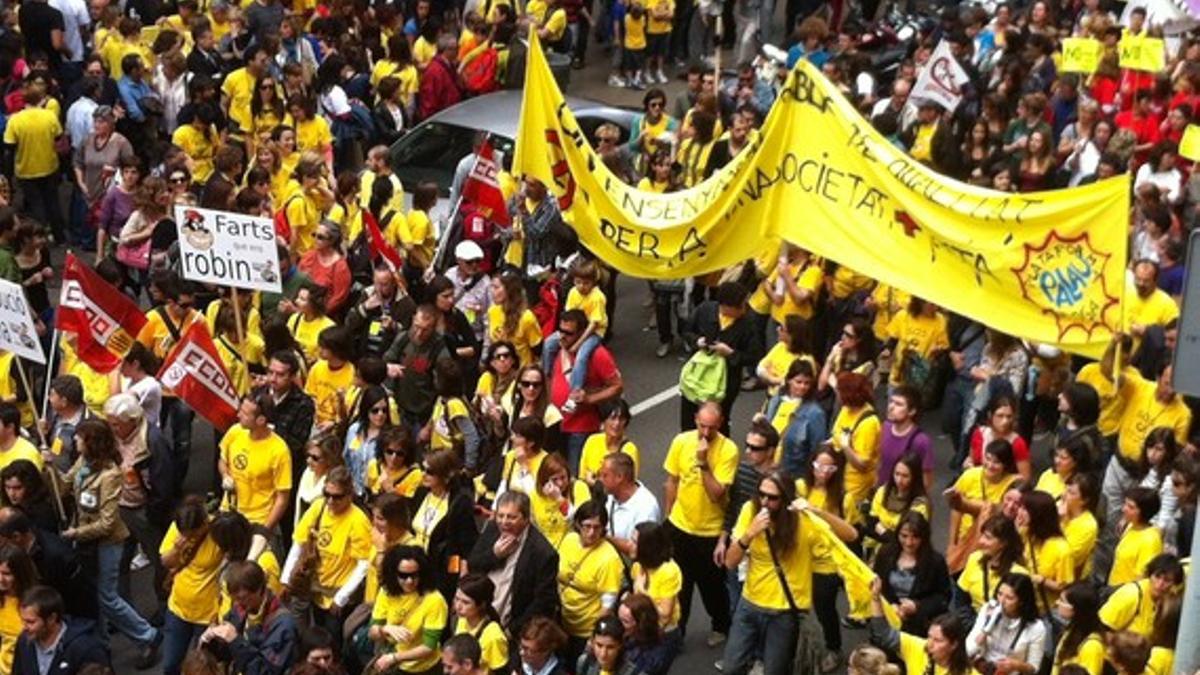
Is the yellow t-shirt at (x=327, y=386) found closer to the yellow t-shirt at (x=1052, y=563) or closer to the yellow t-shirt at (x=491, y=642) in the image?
the yellow t-shirt at (x=491, y=642)

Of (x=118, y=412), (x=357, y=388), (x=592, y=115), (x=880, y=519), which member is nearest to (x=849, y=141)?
(x=880, y=519)

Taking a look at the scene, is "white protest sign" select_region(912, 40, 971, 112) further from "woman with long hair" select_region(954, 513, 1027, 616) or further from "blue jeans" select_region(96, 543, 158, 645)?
"blue jeans" select_region(96, 543, 158, 645)

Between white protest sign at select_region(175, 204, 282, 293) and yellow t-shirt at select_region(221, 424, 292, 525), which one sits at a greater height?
white protest sign at select_region(175, 204, 282, 293)

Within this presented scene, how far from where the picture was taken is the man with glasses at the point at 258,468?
13859 millimetres

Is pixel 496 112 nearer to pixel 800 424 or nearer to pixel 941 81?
pixel 941 81

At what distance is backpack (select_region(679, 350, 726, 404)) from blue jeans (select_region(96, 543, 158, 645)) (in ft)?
12.2

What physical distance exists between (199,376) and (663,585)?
3.80 m

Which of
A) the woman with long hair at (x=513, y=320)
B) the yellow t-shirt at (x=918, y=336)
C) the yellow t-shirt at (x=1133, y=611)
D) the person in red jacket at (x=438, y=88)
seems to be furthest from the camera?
the person in red jacket at (x=438, y=88)

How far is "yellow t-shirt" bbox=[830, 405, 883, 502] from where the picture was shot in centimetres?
1390

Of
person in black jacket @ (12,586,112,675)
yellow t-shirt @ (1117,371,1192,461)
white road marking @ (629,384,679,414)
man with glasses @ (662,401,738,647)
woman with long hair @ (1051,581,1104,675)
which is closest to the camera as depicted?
woman with long hair @ (1051,581,1104,675)

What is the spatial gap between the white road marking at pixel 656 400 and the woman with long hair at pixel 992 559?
212 inches

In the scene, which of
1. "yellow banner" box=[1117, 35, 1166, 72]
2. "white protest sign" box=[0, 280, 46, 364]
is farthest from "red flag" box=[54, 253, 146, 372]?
"yellow banner" box=[1117, 35, 1166, 72]

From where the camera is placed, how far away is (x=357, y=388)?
14836 millimetres

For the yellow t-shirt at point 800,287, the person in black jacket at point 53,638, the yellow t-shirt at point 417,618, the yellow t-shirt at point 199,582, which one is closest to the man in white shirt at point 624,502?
the yellow t-shirt at point 417,618
